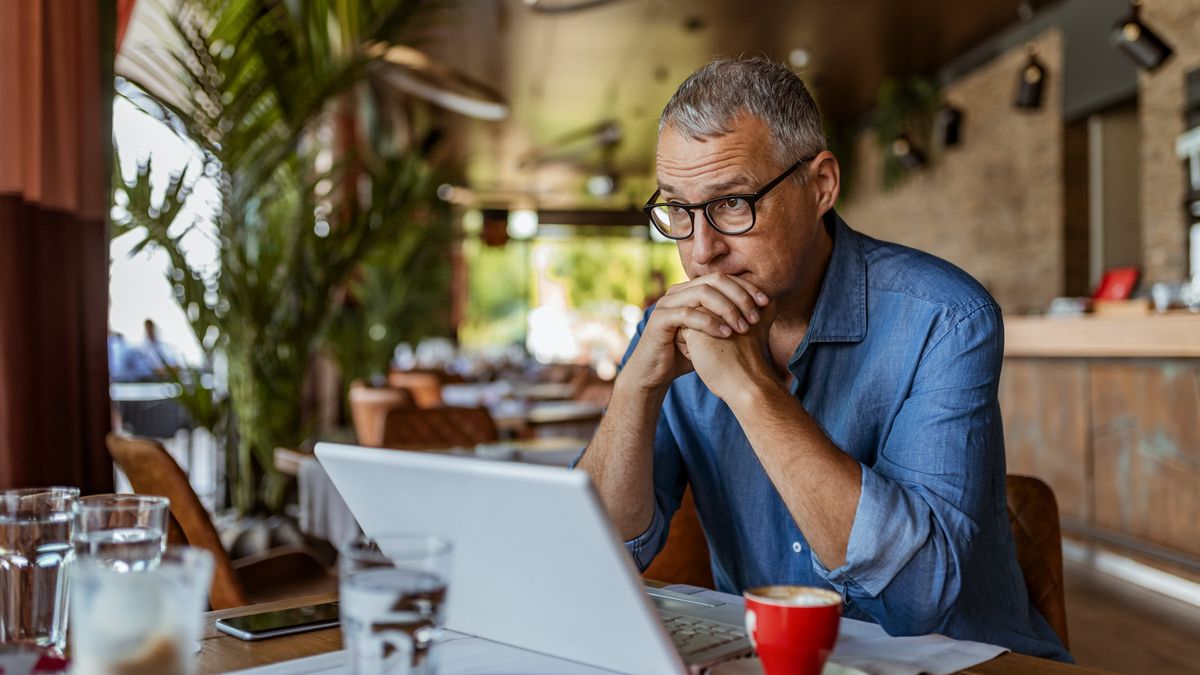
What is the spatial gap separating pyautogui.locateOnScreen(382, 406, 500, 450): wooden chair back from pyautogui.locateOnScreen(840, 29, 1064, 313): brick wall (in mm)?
6042

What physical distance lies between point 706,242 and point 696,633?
24.7 inches

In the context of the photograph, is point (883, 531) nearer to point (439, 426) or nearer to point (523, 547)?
point (523, 547)

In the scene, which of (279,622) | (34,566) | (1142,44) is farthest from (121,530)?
(1142,44)

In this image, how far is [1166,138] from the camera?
687 centimetres

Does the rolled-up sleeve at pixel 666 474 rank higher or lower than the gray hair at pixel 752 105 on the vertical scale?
lower

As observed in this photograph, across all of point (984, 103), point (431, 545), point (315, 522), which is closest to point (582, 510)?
point (431, 545)

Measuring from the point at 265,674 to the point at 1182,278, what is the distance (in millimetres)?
7093

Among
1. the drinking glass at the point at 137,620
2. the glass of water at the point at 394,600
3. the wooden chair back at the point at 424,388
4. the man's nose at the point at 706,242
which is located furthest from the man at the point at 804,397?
the wooden chair back at the point at 424,388

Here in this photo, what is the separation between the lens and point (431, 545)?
700 mm

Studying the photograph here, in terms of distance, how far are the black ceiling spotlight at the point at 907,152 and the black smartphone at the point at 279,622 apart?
32.4 ft

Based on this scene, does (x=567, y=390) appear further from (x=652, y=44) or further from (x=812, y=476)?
(x=812, y=476)

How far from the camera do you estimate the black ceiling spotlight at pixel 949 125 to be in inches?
360

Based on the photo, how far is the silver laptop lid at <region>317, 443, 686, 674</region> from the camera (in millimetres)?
767

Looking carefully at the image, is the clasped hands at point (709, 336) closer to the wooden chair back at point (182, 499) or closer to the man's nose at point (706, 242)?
the man's nose at point (706, 242)
